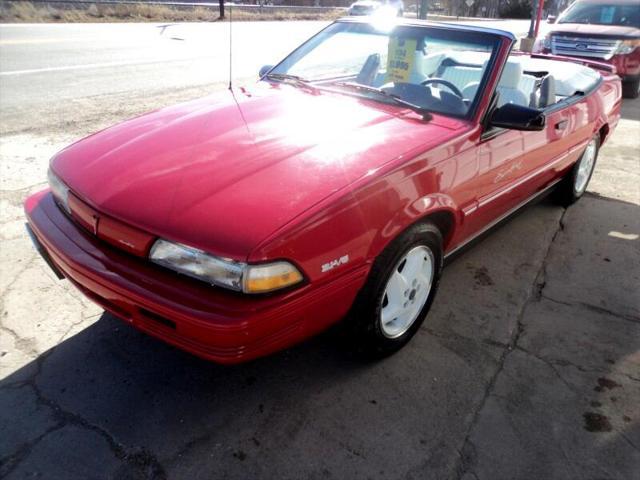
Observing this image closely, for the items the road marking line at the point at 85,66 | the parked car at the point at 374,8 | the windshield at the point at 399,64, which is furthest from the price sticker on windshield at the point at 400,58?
the parked car at the point at 374,8

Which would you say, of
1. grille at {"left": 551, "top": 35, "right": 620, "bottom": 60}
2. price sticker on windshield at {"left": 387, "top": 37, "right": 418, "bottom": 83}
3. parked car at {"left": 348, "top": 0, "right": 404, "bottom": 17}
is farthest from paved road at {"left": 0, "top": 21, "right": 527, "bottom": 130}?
parked car at {"left": 348, "top": 0, "right": 404, "bottom": 17}

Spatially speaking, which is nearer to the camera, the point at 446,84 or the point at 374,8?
the point at 446,84

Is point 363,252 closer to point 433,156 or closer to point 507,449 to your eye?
point 433,156

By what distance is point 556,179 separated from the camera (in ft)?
12.8


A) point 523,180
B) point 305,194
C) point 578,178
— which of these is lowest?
point 578,178

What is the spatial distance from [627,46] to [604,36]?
42cm

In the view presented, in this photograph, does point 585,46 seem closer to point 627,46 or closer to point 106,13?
point 627,46

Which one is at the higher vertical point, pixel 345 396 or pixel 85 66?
pixel 85 66

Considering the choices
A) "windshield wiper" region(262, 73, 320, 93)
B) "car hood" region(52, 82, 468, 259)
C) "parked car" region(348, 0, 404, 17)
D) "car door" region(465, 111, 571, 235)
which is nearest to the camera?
"car hood" region(52, 82, 468, 259)

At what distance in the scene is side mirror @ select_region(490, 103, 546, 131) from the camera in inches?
99.6

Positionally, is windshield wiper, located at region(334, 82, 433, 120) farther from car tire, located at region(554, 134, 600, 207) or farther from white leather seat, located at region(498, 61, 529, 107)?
car tire, located at region(554, 134, 600, 207)

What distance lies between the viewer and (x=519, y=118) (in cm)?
254

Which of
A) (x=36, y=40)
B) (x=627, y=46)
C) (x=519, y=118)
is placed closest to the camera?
A: (x=519, y=118)

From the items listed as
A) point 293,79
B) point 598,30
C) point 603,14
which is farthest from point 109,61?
point 603,14
